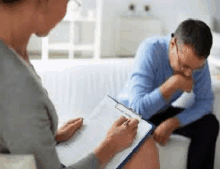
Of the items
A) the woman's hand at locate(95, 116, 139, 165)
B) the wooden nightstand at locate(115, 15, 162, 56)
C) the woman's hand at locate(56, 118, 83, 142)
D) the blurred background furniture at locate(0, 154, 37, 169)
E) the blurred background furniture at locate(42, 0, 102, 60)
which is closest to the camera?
the blurred background furniture at locate(0, 154, 37, 169)

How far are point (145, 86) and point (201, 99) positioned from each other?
36cm

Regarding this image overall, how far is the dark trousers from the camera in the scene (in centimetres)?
150

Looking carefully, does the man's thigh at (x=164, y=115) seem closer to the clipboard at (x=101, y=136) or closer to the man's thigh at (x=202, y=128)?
the man's thigh at (x=202, y=128)

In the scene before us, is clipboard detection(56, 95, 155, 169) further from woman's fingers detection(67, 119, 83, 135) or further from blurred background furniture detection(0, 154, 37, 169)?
blurred background furniture detection(0, 154, 37, 169)

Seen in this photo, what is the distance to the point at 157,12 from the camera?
215 inches

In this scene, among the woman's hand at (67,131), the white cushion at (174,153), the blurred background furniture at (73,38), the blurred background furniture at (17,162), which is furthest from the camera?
the blurred background furniture at (73,38)

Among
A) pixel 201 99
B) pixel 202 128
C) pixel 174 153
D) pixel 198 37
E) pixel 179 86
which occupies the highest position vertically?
pixel 198 37

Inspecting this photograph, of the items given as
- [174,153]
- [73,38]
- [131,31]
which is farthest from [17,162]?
[131,31]

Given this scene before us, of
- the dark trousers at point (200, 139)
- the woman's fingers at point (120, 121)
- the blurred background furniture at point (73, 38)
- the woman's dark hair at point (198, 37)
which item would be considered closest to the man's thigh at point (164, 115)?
the dark trousers at point (200, 139)

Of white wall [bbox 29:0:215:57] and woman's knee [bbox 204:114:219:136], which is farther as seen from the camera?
white wall [bbox 29:0:215:57]

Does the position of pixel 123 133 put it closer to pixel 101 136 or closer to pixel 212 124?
pixel 101 136

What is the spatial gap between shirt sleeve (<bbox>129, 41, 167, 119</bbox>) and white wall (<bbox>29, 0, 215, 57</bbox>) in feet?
12.5

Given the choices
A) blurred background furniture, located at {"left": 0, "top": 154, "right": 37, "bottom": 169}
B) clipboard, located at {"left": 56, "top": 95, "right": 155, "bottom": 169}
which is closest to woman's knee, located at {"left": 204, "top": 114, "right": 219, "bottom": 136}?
clipboard, located at {"left": 56, "top": 95, "right": 155, "bottom": 169}

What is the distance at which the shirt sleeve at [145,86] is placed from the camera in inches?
52.6
